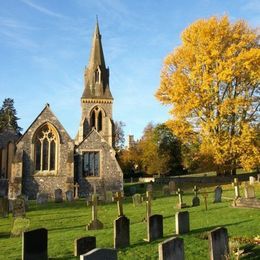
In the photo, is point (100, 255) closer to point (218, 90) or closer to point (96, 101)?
point (218, 90)

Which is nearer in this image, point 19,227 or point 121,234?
point 121,234

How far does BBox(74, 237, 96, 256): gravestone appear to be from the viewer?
29.6 ft

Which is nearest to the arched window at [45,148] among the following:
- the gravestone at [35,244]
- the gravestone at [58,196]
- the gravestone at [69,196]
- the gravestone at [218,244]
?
the gravestone at [69,196]

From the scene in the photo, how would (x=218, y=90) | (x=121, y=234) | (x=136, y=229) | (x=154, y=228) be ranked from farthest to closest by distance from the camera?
(x=218, y=90)
(x=136, y=229)
(x=154, y=228)
(x=121, y=234)

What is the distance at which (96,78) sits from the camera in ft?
145

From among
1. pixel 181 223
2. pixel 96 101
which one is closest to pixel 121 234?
pixel 181 223

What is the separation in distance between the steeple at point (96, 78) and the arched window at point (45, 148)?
13208 mm

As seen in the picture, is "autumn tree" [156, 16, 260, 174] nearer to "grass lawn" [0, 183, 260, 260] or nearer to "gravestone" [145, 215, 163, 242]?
"grass lawn" [0, 183, 260, 260]

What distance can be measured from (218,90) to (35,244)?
2305 centimetres

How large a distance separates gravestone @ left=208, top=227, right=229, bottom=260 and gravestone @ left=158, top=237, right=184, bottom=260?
0.94m

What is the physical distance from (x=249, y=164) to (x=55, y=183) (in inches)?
575

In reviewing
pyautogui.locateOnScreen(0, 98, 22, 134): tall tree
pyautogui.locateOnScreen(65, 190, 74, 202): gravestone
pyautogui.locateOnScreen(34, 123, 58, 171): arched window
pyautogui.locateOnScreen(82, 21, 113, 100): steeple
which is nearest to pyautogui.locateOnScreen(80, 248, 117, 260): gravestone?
pyautogui.locateOnScreen(65, 190, 74, 202): gravestone

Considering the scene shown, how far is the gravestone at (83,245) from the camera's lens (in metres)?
9.02

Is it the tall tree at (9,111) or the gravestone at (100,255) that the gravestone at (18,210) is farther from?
the tall tree at (9,111)
